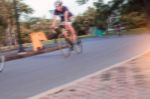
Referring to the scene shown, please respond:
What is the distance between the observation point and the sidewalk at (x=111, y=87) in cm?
841

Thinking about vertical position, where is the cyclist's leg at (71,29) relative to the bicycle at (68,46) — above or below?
above

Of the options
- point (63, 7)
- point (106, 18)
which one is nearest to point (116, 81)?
point (106, 18)

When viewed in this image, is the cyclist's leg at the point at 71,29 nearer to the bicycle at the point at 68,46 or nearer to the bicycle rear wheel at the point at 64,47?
the bicycle at the point at 68,46

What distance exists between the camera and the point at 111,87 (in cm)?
916

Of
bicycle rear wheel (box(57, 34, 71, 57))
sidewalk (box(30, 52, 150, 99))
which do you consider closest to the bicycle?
bicycle rear wheel (box(57, 34, 71, 57))

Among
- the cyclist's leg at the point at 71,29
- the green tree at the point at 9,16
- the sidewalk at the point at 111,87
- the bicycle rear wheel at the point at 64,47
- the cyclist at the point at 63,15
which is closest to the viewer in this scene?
the sidewalk at the point at 111,87

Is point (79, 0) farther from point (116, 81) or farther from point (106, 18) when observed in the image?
point (116, 81)

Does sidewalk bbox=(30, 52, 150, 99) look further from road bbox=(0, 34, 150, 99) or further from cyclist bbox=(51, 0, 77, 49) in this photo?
cyclist bbox=(51, 0, 77, 49)

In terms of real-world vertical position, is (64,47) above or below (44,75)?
below

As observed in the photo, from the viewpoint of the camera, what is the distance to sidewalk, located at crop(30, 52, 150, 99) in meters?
8.41

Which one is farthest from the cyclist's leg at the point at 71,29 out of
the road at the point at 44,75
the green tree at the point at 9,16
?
the green tree at the point at 9,16

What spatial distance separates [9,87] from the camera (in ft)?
36.2

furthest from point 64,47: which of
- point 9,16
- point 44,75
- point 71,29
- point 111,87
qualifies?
point 9,16

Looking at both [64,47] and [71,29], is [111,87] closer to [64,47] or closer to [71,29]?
[71,29]
